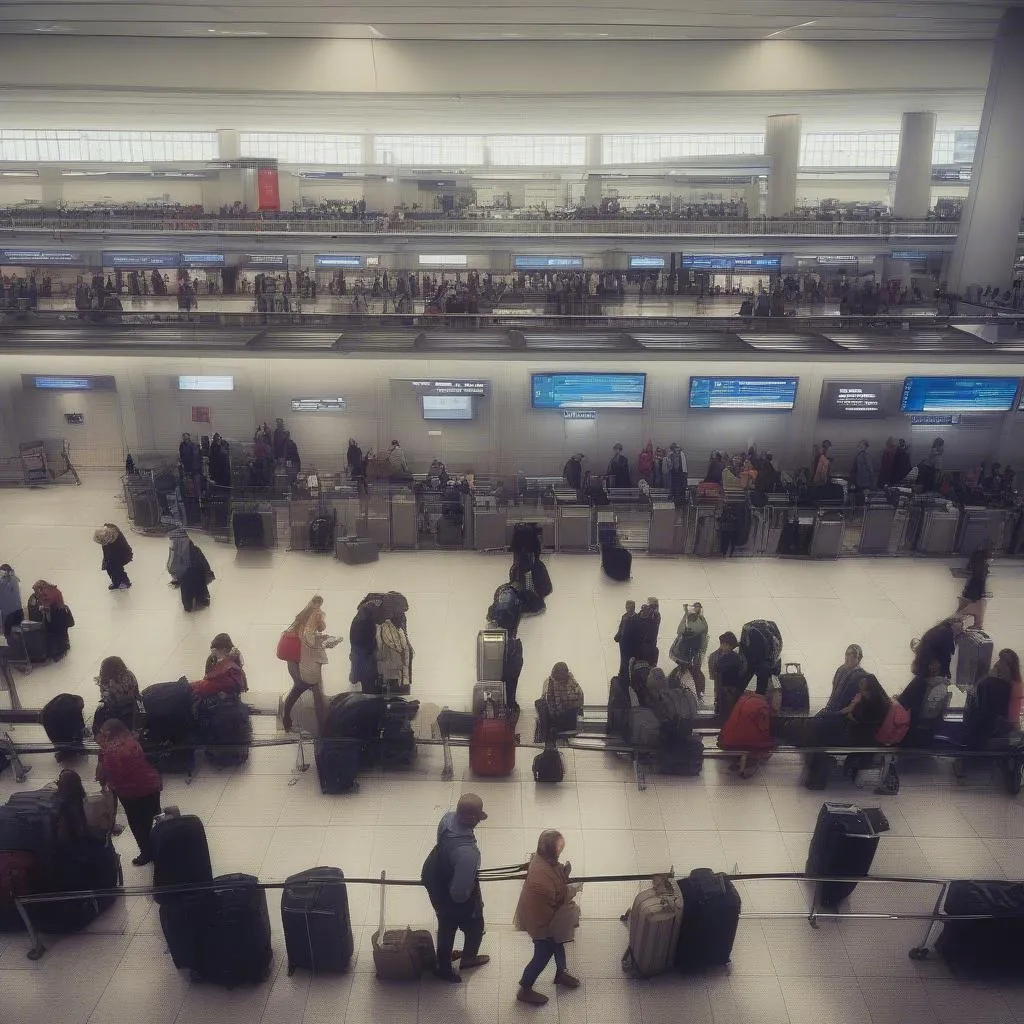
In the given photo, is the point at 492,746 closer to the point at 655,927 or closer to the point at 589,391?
the point at 655,927

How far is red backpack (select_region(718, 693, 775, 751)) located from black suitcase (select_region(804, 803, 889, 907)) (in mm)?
1245

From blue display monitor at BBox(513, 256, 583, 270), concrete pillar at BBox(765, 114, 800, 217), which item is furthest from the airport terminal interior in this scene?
concrete pillar at BBox(765, 114, 800, 217)

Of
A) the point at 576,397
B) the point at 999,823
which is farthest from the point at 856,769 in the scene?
the point at 576,397

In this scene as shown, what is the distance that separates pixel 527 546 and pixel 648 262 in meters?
22.2

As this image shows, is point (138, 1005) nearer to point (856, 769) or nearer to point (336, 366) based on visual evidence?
point (856, 769)

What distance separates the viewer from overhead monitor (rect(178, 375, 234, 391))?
54.1 feet

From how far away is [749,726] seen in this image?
7719 millimetres

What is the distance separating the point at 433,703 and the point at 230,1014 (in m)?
3.94

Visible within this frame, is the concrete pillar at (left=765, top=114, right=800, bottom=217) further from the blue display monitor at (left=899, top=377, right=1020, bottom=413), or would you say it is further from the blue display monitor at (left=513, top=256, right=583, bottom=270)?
the blue display monitor at (left=899, top=377, right=1020, bottom=413)

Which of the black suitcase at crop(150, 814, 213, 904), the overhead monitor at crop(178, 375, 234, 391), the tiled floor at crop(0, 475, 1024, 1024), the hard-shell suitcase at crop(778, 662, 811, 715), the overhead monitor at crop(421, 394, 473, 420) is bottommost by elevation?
the tiled floor at crop(0, 475, 1024, 1024)

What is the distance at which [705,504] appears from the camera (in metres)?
13.5

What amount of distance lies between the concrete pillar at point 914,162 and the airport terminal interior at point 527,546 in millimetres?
2552

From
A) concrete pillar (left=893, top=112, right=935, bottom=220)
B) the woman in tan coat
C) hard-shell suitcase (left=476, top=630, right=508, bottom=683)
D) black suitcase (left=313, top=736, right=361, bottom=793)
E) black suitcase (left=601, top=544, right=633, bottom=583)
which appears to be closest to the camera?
the woman in tan coat

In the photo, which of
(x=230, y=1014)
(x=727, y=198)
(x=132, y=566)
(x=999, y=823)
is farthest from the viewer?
(x=727, y=198)
